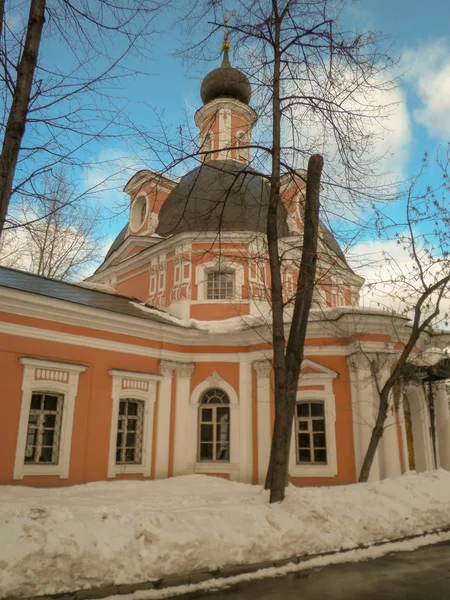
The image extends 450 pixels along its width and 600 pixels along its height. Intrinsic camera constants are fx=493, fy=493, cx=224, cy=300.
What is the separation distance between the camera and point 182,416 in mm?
12320

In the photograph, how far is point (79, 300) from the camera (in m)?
11.3

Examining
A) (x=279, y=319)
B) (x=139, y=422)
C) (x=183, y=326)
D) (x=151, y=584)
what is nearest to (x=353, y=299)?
(x=183, y=326)

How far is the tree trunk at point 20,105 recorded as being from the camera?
14.2 feet

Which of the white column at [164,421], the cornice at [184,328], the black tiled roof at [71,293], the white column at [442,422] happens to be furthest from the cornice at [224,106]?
the white column at [442,422]

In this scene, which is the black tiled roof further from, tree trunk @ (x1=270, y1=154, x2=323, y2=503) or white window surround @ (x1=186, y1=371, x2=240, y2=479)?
tree trunk @ (x1=270, y1=154, x2=323, y2=503)

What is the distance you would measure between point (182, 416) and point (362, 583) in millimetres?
8051

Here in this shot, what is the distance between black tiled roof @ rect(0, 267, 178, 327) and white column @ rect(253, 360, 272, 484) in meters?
2.48

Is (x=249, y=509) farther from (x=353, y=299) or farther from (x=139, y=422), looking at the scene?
(x=353, y=299)

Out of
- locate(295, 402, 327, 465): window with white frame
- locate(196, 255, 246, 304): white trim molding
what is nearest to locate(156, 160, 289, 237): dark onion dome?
locate(196, 255, 246, 304): white trim molding

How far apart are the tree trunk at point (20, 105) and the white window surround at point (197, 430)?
8957mm

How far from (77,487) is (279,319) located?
5736 millimetres

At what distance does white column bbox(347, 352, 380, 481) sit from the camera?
1123 cm

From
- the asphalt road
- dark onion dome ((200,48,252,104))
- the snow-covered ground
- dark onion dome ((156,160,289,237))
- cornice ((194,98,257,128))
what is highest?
dark onion dome ((200,48,252,104))

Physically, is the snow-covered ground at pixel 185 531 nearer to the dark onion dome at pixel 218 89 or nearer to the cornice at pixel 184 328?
the cornice at pixel 184 328
